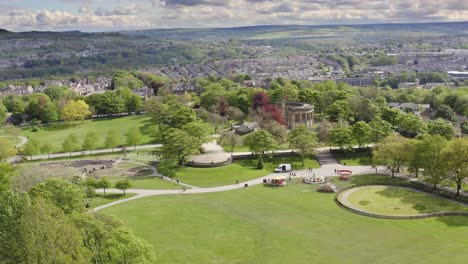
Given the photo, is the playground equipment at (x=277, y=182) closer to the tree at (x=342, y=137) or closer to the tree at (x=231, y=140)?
the tree at (x=342, y=137)

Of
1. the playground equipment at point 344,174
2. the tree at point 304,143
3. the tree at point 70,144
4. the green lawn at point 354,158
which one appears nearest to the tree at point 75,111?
the tree at point 70,144

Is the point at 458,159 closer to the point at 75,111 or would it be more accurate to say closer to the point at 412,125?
the point at 412,125

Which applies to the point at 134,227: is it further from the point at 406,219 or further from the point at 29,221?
the point at 406,219

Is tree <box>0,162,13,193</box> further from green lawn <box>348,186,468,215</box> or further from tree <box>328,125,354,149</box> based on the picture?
tree <box>328,125,354,149</box>

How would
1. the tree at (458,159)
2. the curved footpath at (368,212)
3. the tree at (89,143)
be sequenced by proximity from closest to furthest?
the curved footpath at (368,212), the tree at (458,159), the tree at (89,143)

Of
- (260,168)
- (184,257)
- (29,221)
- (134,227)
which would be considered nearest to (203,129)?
A: (260,168)

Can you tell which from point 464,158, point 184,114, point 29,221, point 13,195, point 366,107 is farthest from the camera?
point 366,107

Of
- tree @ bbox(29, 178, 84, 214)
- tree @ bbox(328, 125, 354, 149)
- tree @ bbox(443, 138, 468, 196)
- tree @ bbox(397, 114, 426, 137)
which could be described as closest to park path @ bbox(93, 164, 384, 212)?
tree @ bbox(328, 125, 354, 149)
